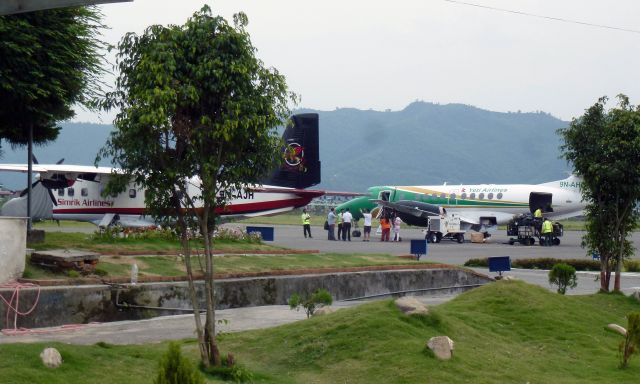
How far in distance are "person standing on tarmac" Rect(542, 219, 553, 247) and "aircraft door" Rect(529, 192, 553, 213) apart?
687cm

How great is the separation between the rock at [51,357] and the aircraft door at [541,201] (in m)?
47.8

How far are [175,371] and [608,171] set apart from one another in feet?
42.3

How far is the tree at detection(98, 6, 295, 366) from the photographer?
9.62 meters

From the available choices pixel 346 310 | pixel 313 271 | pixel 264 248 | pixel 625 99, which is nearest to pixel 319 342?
pixel 346 310

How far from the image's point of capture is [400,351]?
419 inches

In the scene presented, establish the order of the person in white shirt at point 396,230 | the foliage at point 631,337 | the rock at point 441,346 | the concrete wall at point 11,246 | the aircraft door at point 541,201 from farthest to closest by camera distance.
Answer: the aircraft door at point 541,201
the person in white shirt at point 396,230
the concrete wall at point 11,246
the foliage at point 631,337
the rock at point 441,346

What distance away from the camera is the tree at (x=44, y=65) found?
1758 centimetres

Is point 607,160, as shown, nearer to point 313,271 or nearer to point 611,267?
point 611,267

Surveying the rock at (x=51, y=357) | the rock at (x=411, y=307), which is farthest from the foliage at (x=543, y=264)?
the rock at (x=51, y=357)

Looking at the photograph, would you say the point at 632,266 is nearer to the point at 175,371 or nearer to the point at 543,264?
the point at 543,264

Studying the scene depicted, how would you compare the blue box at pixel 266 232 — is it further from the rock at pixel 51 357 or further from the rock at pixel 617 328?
the rock at pixel 51 357

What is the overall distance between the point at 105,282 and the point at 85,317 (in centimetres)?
114

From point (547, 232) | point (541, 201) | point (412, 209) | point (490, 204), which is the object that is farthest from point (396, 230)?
point (541, 201)

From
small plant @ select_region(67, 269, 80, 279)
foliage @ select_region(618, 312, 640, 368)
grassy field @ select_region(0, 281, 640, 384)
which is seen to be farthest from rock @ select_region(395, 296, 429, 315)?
small plant @ select_region(67, 269, 80, 279)
